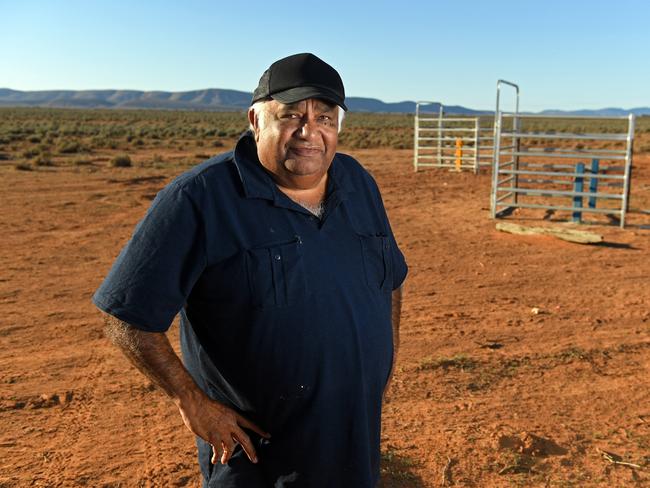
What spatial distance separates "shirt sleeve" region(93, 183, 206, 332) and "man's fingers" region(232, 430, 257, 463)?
392 millimetres

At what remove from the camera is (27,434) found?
3998 millimetres

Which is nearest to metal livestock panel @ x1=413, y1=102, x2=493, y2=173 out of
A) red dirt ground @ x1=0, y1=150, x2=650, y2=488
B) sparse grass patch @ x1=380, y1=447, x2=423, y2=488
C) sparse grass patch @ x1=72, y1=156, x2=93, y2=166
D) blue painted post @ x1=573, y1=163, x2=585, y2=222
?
blue painted post @ x1=573, y1=163, x2=585, y2=222

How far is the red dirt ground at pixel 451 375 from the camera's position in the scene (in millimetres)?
3678

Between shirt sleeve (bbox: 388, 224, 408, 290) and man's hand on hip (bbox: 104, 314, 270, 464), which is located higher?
shirt sleeve (bbox: 388, 224, 408, 290)

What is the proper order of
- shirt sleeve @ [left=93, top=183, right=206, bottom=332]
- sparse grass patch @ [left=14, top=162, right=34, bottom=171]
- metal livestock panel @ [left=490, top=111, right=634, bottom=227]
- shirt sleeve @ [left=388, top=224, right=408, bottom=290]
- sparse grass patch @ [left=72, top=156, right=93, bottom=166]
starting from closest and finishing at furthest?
shirt sleeve @ [left=93, top=183, right=206, bottom=332]
shirt sleeve @ [left=388, top=224, right=408, bottom=290]
metal livestock panel @ [left=490, top=111, right=634, bottom=227]
sparse grass patch @ [left=14, top=162, right=34, bottom=171]
sparse grass patch @ [left=72, top=156, right=93, bottom=166]

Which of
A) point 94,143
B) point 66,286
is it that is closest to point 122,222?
point 66,286

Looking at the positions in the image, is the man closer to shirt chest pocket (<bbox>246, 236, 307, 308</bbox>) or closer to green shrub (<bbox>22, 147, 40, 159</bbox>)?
shirt chest pocket (<bbox>246, 236, 307, 308</bbox>)

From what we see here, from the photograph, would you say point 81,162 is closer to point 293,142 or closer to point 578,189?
point 578,189

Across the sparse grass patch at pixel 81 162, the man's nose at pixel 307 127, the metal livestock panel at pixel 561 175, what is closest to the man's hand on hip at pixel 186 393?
the man's nose at pixel 307 127

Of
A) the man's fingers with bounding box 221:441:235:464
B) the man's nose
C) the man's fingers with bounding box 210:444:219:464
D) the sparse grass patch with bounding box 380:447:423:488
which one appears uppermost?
the man's nose

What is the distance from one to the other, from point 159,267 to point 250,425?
535 mm

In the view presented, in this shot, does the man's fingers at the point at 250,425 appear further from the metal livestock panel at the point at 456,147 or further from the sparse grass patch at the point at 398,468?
the metal livestock panel at the point at 456,147

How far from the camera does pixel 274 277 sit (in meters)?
1.84

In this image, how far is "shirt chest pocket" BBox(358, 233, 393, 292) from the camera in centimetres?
206
